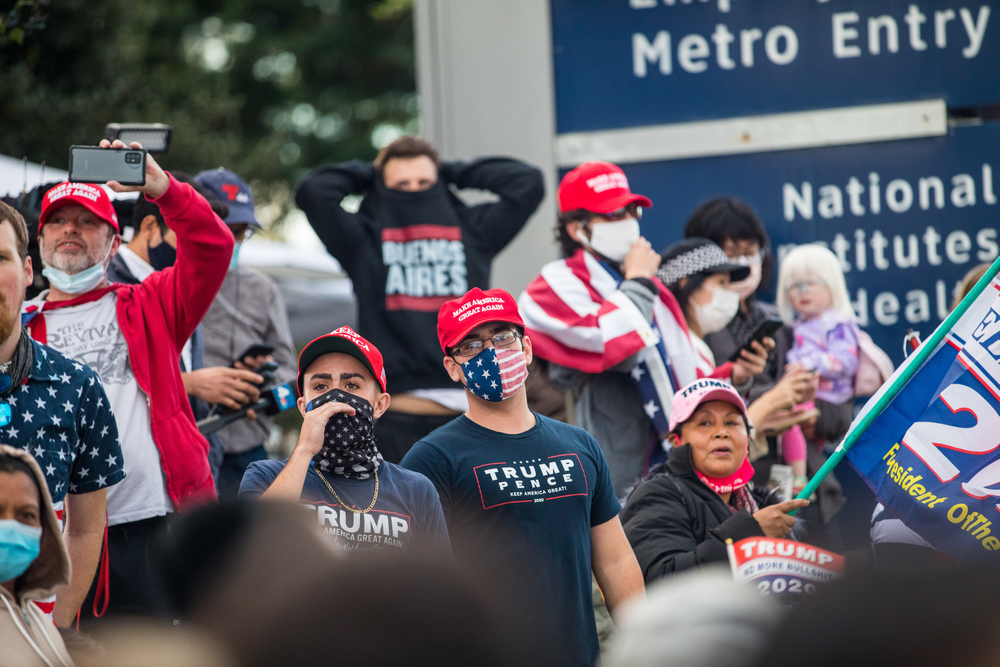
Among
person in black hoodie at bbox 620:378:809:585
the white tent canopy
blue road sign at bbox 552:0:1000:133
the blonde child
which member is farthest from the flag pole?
the white tent canopy

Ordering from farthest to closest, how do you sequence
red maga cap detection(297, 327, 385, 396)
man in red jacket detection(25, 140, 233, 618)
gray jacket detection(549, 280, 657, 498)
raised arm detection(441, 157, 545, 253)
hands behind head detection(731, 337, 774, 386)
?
raised arm detection(441, 157, 545, 253), hands behind head detection(731, 337, 774, 386), gray jacket detection(549, 280, 657, 498), man in red jacket detection(25, 140, 233, 618), red maga cap detection(297, 327, 385, 396)

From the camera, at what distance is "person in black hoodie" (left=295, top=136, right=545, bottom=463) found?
17.6 feet

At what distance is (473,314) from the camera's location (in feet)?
12.7

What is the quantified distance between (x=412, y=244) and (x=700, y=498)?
206 centimetres

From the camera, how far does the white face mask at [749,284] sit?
5625 mm

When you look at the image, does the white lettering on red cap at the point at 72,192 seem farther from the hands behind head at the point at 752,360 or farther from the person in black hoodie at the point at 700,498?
the hands behind head at the point at 752,360

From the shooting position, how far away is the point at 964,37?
6.49 meters

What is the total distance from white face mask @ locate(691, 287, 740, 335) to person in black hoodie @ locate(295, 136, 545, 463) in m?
1.04

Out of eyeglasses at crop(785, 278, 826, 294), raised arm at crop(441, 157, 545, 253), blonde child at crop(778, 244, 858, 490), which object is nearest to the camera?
blonde child at crop(778, 244, 858, 490)

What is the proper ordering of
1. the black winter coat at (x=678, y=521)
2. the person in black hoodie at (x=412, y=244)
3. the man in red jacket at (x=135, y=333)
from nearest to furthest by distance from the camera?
the black winter coat at (x=678, y=521) → the man in red jacket at (x=135, y=333) → the person in black hoodie at (x=412, y=244)

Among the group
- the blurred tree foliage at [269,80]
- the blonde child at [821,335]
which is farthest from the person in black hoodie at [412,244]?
the blurred tree foliage at [269,80]

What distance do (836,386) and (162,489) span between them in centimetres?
332

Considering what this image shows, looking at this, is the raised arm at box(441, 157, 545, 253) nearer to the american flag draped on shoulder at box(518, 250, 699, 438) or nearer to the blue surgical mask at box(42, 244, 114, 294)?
the american flag draped on shoulder at box(518, 250, 699, 438)

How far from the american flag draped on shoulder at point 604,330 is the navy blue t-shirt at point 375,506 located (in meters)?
1.51
